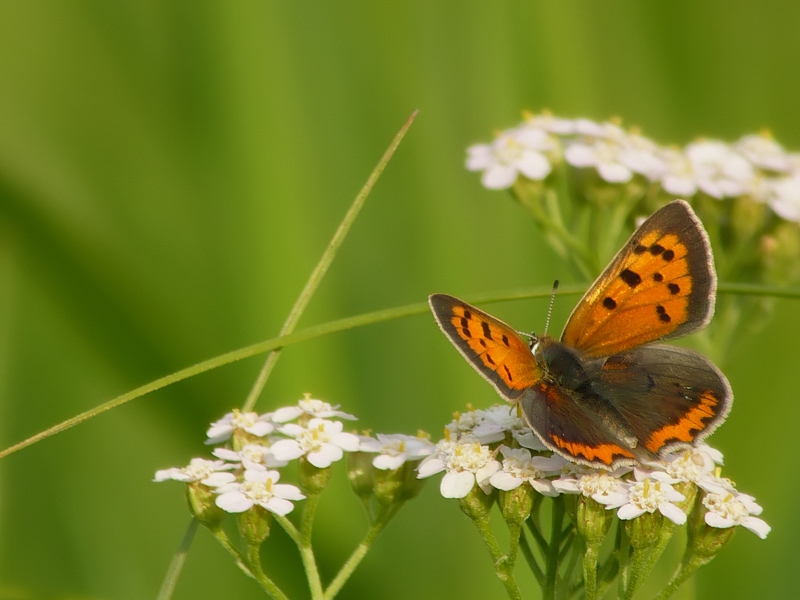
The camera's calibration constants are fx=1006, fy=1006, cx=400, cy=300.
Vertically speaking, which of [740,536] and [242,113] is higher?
[242,113]

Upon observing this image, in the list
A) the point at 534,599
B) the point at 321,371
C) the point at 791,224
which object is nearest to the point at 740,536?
the point at 534,599

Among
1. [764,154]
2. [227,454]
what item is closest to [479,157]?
[764,154]

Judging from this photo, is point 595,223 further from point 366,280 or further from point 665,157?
point 366,280

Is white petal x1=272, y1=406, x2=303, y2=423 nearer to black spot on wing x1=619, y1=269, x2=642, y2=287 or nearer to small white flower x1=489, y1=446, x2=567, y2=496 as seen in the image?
small white flower x1=489, y1=446, x2=567, y2=496

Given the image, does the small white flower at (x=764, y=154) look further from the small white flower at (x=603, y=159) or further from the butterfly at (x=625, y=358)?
the butterfly at (x=625, y=358)

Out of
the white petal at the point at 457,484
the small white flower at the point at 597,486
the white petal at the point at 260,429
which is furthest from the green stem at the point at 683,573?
the white petal at the point at 260,429

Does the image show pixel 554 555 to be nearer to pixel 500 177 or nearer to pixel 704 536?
pixel 704 536

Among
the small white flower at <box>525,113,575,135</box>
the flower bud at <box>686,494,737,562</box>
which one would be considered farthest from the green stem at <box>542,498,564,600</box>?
the small white flower at <box>525,113,575,135</box>
